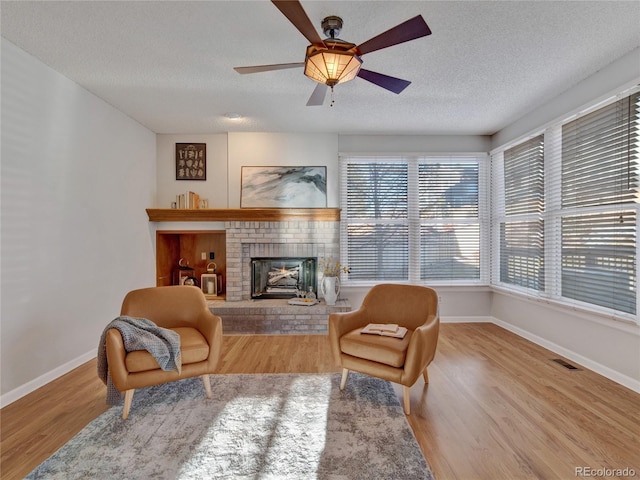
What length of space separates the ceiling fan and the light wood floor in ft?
7.78

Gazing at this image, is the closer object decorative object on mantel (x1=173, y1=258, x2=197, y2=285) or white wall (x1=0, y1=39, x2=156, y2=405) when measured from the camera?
white wall (x1=0, y1=39, x2=156, y2=405)

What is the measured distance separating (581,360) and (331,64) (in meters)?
3.57

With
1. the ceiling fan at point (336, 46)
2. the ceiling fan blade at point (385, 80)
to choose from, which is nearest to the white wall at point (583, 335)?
the ceiling fan blade at point (385, 80)

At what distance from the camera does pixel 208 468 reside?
181 cm

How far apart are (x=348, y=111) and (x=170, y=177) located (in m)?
2.80

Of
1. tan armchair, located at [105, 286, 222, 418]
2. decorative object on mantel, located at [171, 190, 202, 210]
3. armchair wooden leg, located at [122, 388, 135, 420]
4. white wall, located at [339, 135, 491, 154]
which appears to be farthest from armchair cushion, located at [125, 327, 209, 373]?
white wall, located at [339, 135, 491, 154]

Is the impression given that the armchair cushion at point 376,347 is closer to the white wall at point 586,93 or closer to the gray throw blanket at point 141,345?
the gray throw blanket at point 141,345

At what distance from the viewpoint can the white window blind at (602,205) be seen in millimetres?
2812

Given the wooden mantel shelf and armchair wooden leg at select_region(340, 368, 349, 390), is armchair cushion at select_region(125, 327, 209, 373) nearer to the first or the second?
armchair wooden leg at select_region(340, 368, 349, 390)

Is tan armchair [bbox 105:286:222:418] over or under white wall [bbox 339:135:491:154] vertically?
under

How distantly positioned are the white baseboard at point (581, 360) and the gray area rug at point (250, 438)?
1.98 m

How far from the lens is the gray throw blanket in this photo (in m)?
2.28

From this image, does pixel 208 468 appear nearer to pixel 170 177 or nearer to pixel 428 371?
pixel 428 371

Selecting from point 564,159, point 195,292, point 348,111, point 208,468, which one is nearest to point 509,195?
point 564,159
